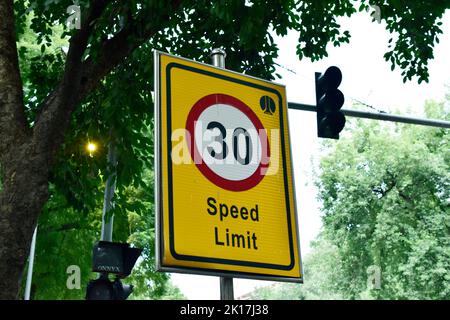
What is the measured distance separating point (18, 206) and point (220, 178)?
572cm

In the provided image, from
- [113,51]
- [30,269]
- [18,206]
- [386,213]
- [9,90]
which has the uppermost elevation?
[386,213]

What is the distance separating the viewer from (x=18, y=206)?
784 cm

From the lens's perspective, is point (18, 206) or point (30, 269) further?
point (30, 269)

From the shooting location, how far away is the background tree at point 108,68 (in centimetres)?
816

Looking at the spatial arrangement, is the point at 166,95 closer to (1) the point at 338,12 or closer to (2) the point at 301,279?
(2) the point at 301,279

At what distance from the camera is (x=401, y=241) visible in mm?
27391

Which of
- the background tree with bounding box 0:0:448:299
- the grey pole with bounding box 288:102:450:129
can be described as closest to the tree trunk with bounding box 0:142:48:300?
the background tree with bounding box 0:0:448:299

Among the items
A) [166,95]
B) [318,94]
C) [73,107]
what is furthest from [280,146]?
[73,107]

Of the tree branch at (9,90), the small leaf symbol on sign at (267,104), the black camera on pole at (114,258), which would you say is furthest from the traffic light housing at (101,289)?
the small leaf symbol on sign at (267,104)

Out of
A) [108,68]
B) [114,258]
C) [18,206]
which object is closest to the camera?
[18,206]

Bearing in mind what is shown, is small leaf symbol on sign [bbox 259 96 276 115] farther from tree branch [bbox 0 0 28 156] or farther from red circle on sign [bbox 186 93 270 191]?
tree branch [bbox 0 0 28 156]

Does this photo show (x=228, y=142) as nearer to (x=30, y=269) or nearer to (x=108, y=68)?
(x=108, y=68)

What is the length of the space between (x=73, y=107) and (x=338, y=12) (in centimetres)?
607

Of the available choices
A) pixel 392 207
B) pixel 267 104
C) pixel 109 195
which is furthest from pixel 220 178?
pixel 392 207
